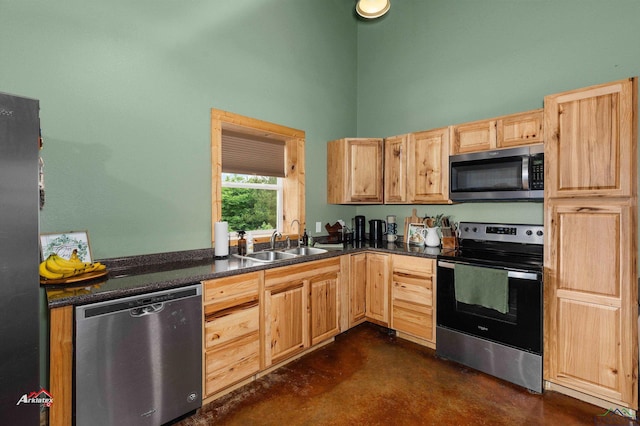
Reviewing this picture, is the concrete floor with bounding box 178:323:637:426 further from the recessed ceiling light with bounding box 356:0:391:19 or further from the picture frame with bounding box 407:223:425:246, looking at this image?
the recessed ceiling light with bounding box 356:0:391:19

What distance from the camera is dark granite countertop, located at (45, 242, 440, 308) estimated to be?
5.25 ft

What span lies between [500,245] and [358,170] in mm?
1724

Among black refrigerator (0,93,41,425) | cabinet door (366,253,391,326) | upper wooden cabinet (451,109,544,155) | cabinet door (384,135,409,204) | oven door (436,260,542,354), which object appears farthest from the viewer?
cabinet door (384,135,409,204)

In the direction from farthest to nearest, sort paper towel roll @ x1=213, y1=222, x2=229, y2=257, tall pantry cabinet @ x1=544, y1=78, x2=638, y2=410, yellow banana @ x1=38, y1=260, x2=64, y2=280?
1. paper towel roll @ x1=213, y1=222, x2=229, y2=257
2. tall pantry cabinet @ x1=544, y1=78, x2=638, y2=410
3. yellow banana @ x1=38, y1=260, x2=64, y2=280

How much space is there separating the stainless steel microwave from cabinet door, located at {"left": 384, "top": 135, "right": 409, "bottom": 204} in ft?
1.85

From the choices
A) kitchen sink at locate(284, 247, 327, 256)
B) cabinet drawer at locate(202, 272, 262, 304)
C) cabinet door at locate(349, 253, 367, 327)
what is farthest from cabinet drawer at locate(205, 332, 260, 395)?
cabinet door at locate(349, 253, 367, 327)

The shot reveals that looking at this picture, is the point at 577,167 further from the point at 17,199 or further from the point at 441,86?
the point at 17,199

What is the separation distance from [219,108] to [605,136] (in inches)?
120

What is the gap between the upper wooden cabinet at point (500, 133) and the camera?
2.57 metres

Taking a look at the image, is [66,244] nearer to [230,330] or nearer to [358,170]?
[230,330]

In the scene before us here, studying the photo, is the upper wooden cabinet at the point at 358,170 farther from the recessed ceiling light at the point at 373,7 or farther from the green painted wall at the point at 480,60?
the recessed ceiling light at the point at 373,7

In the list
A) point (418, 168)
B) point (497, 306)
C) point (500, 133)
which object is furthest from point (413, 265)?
point (500, 133)

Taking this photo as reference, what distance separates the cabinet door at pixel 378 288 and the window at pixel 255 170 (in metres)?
0.95

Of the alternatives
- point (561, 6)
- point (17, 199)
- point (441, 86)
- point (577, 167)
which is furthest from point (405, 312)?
point (561, 6)
